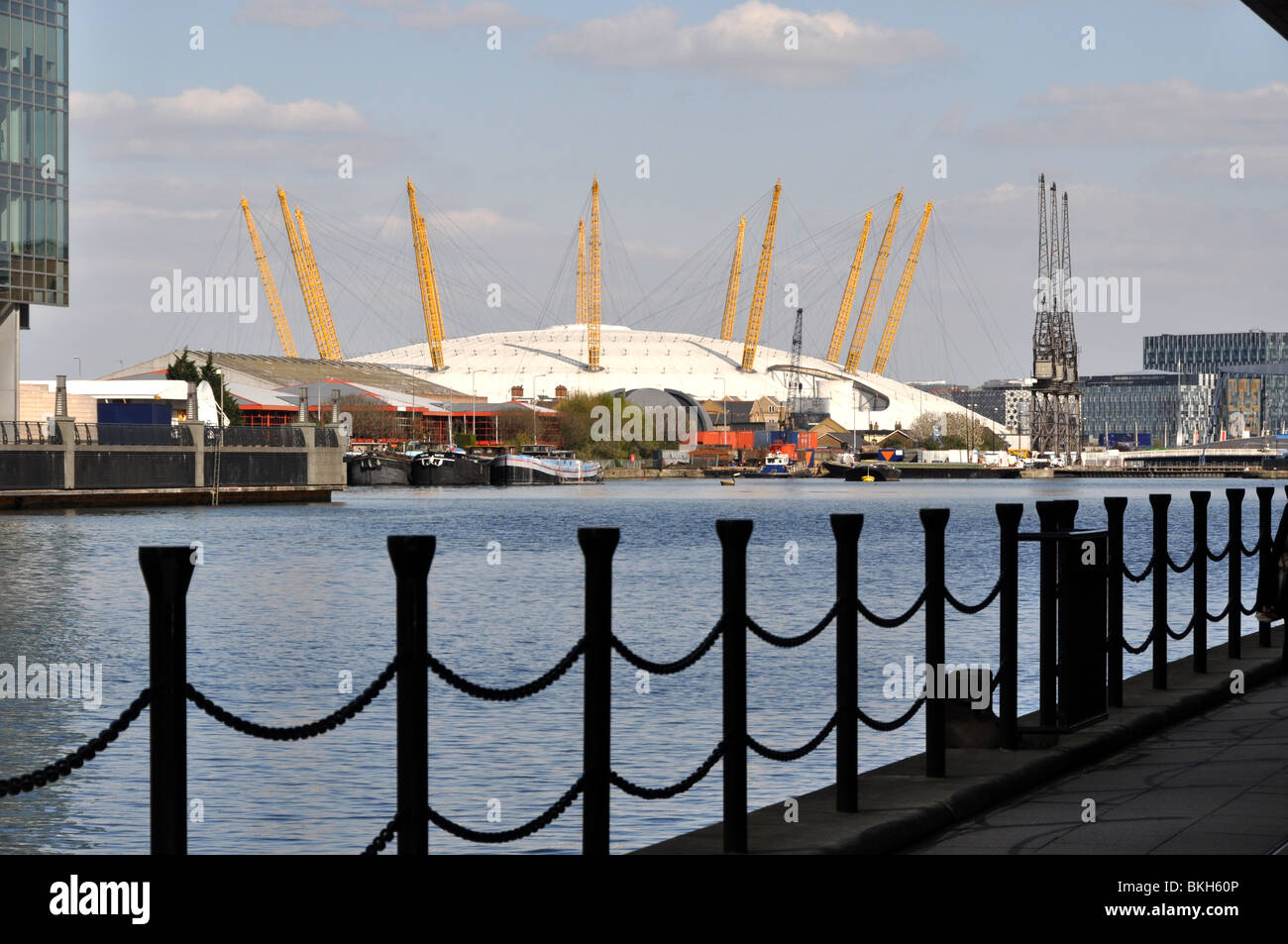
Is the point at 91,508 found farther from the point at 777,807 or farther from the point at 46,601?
the point at 777,807

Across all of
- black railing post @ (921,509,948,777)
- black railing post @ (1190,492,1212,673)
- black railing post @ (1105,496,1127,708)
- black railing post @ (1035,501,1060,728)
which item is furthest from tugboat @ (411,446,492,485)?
black railing post @ (921,509,948,777)

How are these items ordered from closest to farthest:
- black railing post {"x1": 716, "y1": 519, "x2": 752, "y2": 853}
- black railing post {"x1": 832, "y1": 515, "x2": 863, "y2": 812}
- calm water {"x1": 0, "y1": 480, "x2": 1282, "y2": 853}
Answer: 1. black railing post {"x1": 716, "y1": 519, "x2": 752, "y2": 853}
2. black railing post {"x1": 832, "y1": 515, "x2": 863, "y2": 812}
3. calm water {"x1": 0, "y1": 480, "x2": 1282, "y2": 853}

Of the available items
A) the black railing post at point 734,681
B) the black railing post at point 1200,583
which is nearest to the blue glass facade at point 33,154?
the black railing post at point 1200,583

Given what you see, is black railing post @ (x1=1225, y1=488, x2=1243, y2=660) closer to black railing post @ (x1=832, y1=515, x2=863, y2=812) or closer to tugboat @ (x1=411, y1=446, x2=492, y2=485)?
black railing post @ (x1=832, y1=515, x2=863, y2=812)

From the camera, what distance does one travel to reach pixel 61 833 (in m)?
13.1

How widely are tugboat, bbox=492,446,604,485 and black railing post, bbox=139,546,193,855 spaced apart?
15387 centimetres

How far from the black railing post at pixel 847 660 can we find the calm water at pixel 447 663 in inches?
121

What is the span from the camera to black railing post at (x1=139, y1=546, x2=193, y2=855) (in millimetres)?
5984

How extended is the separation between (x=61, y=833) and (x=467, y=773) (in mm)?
3552

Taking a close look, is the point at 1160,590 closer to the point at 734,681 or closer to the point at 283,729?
the point at 734,681

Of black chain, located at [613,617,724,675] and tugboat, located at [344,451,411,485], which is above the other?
black chain, located at [613,617,724,675]

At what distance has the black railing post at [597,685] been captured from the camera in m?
7.48

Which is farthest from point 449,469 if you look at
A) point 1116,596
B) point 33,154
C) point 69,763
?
point 69,763

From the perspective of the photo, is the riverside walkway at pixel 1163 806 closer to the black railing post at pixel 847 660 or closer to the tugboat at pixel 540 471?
the black railing post at pixel 847 660
